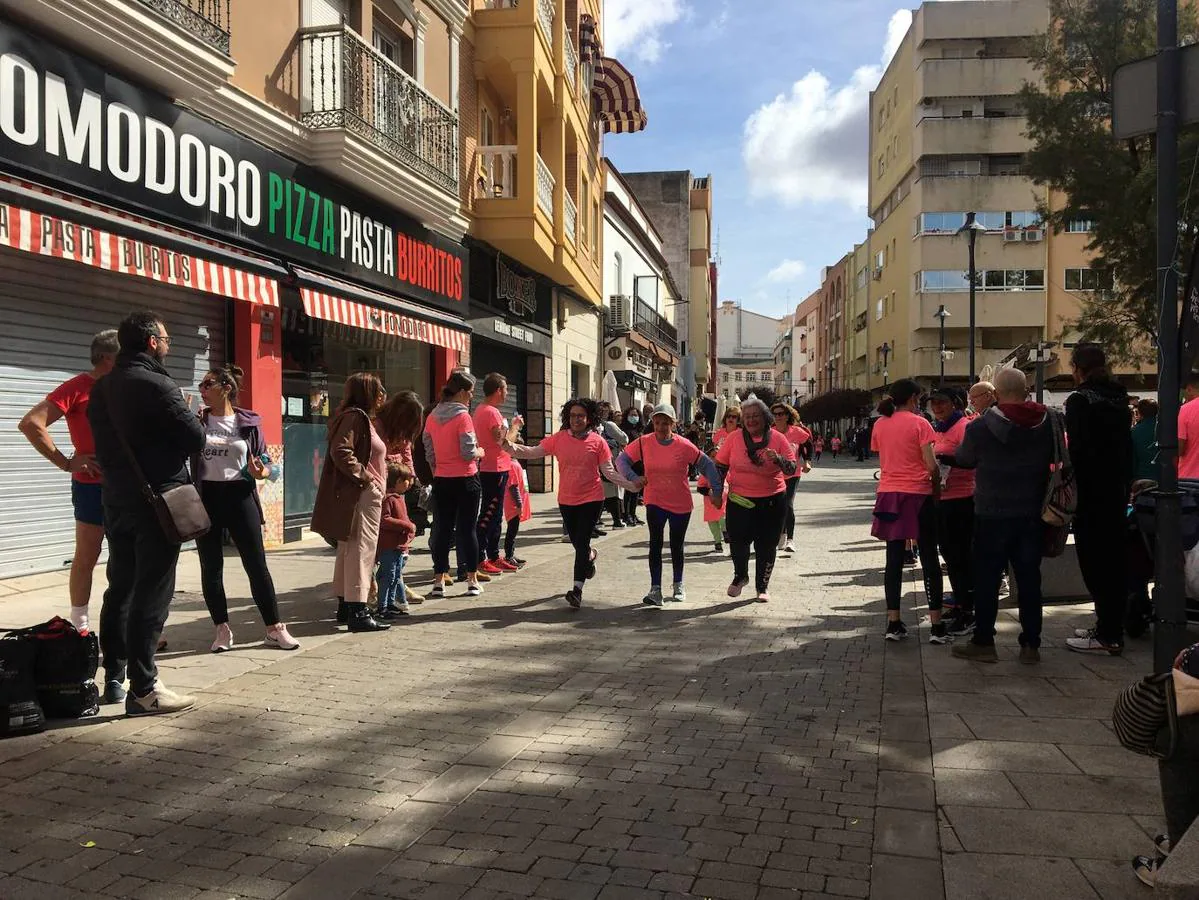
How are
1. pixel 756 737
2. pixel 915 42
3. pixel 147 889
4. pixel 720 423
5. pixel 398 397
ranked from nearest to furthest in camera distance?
pixel 147 889
pixel 756 737
pixel 398 397
pixel 720 423
pixel 915 42

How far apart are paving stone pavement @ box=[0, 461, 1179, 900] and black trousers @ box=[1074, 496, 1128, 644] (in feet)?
1.05

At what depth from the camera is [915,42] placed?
161ft

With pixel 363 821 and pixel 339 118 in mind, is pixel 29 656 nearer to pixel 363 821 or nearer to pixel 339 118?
pixel 363 821

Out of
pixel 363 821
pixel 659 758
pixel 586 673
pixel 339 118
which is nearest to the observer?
pixel 363 821

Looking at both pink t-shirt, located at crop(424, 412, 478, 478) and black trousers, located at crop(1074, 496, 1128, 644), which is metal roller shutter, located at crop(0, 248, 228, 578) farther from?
black trousers, located at crop(1074, 496, 1128, 644)

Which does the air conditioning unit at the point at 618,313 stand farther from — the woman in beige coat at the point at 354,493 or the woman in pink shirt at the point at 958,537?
the woman in beige coat at the point at 354,493

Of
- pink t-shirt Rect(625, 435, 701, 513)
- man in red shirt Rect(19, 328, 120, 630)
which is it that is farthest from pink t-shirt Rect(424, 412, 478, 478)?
man in red shirt Rect(19, 328, 120, 630)

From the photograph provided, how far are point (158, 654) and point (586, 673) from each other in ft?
8.79

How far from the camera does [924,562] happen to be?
264 inches

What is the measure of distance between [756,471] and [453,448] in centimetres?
256

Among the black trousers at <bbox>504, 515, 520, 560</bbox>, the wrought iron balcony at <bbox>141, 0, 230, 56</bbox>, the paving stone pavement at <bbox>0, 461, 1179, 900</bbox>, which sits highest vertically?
the wrought iron balcony at <bbox>141, 0, 230, 56</bbox>

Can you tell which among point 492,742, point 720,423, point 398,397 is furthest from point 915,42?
point 492,742

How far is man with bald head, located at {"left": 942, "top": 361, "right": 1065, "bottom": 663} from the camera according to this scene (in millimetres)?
5773

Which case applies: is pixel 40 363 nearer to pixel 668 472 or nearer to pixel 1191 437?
pixel 668 472
